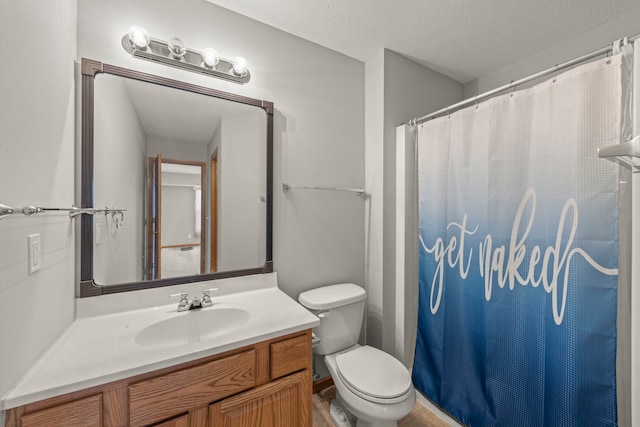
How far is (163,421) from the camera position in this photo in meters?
0.86

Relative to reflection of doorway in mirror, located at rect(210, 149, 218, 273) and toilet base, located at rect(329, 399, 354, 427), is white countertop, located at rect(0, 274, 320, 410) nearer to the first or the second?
reflection of doorway in mirror, located at rect(210, 149, 218, 273)

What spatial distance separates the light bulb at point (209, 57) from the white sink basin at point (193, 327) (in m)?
1.25

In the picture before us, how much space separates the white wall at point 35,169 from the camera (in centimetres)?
69

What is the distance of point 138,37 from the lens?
1.20 meters

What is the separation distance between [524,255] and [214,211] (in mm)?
1605

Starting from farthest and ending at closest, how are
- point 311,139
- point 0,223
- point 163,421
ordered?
point 311,139 < point 163,421 < point 0,223

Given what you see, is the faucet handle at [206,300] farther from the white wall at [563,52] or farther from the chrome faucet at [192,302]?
the white wall at [563,52]

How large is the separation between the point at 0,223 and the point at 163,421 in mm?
747

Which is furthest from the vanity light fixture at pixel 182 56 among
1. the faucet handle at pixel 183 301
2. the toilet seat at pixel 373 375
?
the toilet seat at pixel 373 375

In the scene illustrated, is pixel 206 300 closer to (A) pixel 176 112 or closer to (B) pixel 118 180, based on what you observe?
(B) pixel 118 180

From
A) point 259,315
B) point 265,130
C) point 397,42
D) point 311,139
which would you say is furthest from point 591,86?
point 259,315

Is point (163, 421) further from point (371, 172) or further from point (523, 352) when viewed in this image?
point (371, 172)

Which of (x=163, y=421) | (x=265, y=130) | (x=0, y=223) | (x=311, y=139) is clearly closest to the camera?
(x=0, y=223)

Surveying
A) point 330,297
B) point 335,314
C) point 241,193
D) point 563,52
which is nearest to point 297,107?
point 241,193
